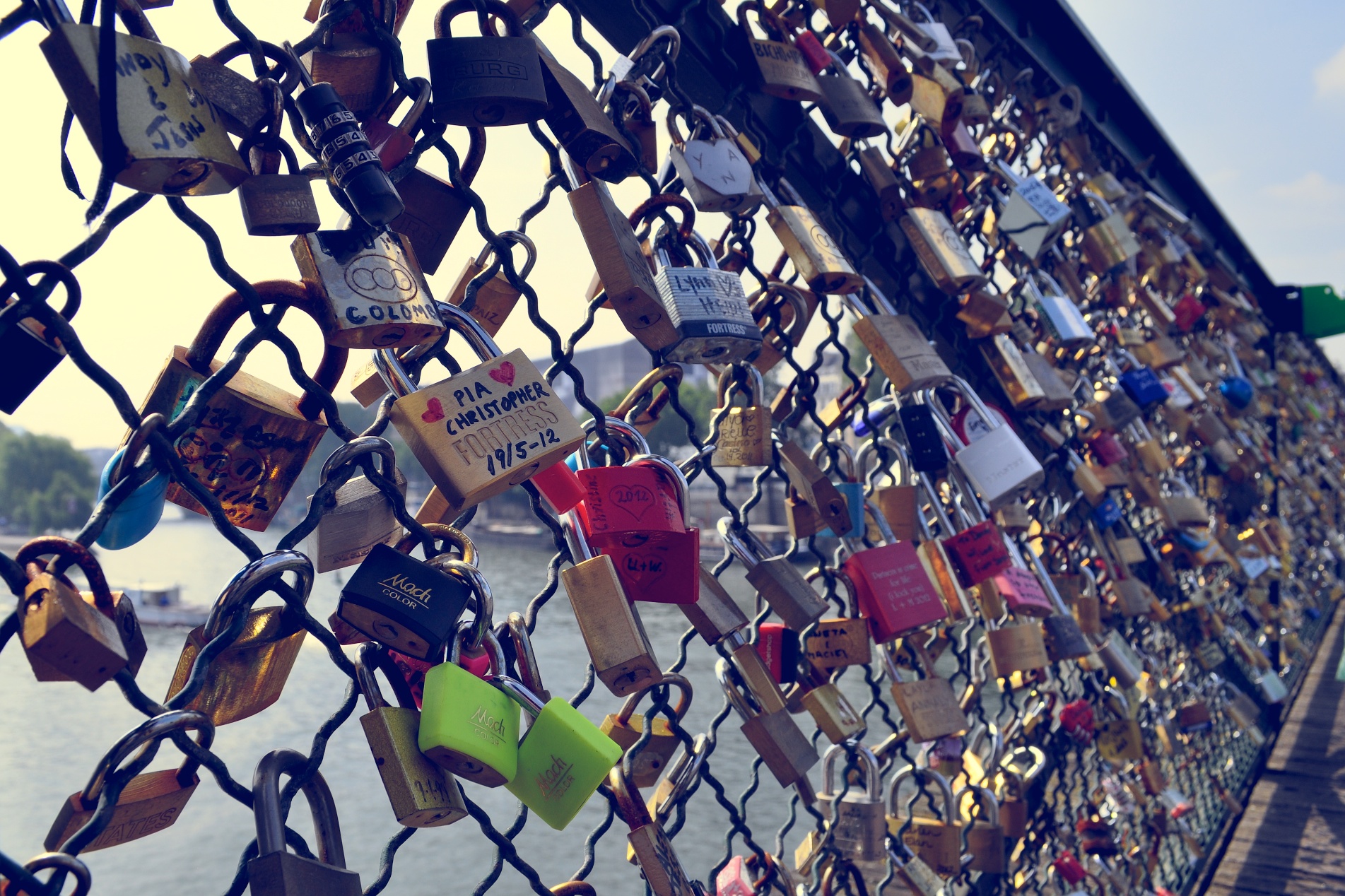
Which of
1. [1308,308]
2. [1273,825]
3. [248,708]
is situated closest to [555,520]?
[248,708]

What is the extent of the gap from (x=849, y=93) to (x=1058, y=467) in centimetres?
97

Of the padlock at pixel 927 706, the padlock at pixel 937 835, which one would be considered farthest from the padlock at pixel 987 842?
the padlock at pixel 927 706

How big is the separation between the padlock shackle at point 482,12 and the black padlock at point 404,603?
381mm

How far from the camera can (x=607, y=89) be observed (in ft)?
2.87

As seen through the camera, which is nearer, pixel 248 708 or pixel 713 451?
pixel 248 708

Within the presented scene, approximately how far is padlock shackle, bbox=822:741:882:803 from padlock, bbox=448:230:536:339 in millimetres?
667

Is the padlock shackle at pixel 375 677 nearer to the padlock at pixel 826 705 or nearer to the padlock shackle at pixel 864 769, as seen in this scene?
the padlock at pixel 826 705

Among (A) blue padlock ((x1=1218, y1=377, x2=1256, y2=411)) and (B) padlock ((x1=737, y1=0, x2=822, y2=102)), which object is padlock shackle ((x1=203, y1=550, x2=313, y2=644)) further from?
(A) blue padlock ((x1=1218, y1=377, x2=1256, y2=411))

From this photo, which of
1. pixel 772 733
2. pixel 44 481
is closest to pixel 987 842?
pixel 772 733

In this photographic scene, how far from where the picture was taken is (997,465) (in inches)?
56.6

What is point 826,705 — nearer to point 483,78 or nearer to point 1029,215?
point 483,78

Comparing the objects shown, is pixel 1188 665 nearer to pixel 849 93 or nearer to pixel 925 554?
pixel 925 554

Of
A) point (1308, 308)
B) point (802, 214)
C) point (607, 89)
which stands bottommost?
point (1308, 308)

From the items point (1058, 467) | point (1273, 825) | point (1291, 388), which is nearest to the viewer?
point (1058, 467)
